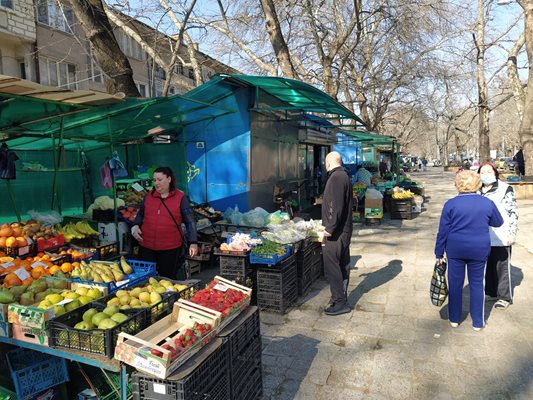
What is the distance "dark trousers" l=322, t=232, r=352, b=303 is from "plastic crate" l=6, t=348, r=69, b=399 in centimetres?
297

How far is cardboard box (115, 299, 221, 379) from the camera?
224cm

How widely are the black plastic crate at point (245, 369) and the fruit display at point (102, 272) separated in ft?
4.75

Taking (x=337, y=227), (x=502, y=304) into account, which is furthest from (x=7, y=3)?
(x=502, y=304)

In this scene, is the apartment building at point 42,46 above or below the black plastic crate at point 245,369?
above

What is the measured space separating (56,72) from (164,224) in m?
17.1

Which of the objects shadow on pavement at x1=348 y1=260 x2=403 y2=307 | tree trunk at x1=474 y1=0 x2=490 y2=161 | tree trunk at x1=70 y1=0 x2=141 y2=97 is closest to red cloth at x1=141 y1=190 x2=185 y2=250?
shadow on pavement at x1=348 y1=260 x2=403 y2=307

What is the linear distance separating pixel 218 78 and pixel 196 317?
5468 millimetres

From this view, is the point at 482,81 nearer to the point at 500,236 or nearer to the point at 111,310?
the point at 500,236

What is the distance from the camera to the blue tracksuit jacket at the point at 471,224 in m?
4.07

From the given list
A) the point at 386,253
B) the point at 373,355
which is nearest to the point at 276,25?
the point at 386,253

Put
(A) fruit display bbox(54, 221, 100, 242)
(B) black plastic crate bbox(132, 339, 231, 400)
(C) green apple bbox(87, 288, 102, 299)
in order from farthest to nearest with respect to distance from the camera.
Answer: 1. (A) fruit display bbox(54, 221, 100, 242)
2. (C) green apple bbox(87, 288, 102, 299)
3. (B) black plastic crate bbox(132, 339, 231, 400)

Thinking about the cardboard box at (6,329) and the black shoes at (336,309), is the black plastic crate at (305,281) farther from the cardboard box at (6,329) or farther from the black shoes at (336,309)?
the cardboard box at (6,329)

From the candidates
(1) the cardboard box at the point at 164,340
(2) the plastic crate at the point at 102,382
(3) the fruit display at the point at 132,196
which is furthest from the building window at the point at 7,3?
(1) the cardboard box at the point at 164,340

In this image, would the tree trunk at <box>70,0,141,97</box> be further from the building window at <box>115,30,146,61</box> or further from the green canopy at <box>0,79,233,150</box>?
the building window at <box>115,30,146,61</box>
